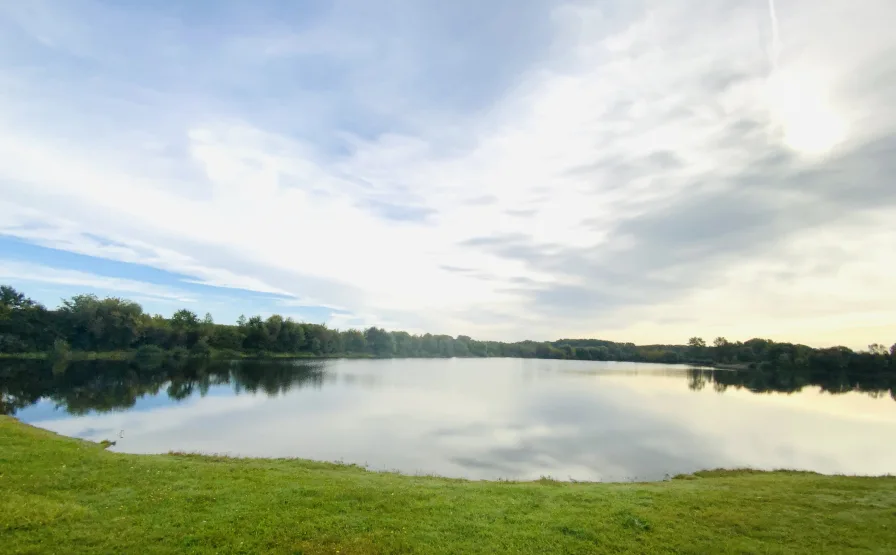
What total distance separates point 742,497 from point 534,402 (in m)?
38.4

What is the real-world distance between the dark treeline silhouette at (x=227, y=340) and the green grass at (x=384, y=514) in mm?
101502

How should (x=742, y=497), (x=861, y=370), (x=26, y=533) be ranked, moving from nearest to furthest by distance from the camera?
(x=26, y=533), (x=742, y=497), (x=861, y=370)

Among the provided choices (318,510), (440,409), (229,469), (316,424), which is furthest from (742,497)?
(440,409)

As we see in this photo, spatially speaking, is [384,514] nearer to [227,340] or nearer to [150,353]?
[150,353]

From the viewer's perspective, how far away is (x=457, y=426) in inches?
1369

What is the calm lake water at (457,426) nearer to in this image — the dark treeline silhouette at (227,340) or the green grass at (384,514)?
the green grass at (384,514)

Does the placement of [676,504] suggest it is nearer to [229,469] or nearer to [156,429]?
[229,469]

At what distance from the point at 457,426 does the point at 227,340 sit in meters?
114

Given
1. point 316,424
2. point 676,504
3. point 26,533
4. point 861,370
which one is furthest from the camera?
point 861,370

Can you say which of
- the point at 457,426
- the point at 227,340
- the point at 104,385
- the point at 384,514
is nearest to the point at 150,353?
the point at 227,340

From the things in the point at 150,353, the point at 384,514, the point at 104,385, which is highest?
the point at 384,514

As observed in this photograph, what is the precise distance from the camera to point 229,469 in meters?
15.3

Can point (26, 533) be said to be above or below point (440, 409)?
above

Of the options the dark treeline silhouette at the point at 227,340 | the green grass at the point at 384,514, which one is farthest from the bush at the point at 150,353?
the green grass at the point at 384,514
